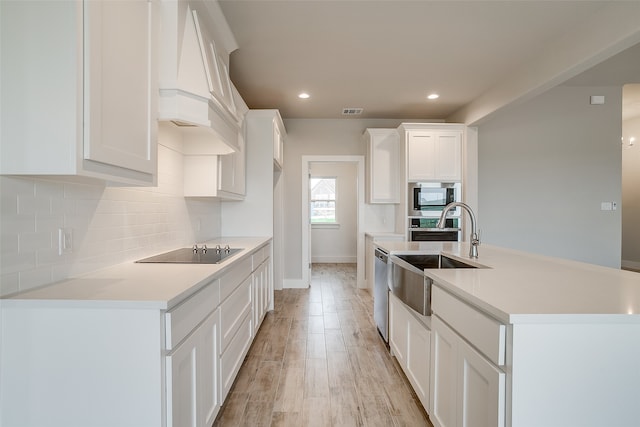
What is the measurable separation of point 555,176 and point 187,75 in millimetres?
5082

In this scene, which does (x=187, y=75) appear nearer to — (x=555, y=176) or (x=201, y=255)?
(x=201, y=255)

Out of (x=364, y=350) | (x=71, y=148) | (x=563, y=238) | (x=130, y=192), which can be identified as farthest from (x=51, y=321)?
(x=563, y=238)

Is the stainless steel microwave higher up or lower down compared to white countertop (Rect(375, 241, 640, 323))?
higher up

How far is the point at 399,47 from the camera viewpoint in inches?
112

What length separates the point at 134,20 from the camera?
135 cm

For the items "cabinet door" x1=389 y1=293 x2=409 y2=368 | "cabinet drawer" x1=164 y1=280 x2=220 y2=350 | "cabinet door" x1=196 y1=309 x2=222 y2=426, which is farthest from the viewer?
"cabinet door" x1=389 y1=293 x2=409 y2=368

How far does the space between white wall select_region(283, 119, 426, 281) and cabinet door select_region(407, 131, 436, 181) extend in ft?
2.62

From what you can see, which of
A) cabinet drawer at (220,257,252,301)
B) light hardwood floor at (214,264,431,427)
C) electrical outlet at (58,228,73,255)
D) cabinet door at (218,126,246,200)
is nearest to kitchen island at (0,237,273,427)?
electrical outlet at (58,228,73,255)

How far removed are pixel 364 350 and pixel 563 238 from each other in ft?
12.4

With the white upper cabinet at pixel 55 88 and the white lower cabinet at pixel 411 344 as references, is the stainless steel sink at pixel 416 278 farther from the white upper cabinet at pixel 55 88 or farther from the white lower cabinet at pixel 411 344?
the white upper cabinet at pixel 55 88

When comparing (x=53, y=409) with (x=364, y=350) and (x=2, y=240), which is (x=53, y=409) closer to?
(x=2, y=240)

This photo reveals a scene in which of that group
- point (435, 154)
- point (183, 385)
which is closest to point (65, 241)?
point (183, 385)

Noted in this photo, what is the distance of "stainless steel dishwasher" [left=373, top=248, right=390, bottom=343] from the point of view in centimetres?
268

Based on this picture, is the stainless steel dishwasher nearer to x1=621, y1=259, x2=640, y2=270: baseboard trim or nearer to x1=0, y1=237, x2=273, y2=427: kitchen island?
x1=0, y1=237, x2=273, y2=427: kitchen island
